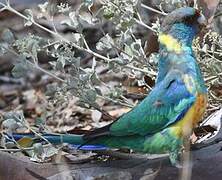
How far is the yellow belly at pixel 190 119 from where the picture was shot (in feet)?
7.78

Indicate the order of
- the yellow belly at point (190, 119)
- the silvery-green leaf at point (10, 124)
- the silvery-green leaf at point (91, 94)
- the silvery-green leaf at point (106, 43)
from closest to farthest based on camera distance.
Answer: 1. the yellow belly at point (190, 119)
2. the silvery-green leaf at point (10, 124)
3. the silvery-green leaf at point (91, 94)
4. the silvery-green leaf at point (106, 43)

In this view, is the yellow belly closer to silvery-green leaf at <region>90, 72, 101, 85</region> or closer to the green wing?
the green wing

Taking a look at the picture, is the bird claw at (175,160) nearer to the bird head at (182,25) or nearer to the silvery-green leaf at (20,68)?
the bird head at (182,25)

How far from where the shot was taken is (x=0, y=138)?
8.92ft

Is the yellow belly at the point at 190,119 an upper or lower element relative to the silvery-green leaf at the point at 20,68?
lower

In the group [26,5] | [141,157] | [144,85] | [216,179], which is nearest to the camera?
[216,179]

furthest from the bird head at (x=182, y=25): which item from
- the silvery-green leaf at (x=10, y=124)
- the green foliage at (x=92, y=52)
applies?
the silvery-green leaf at (x=10, y=124)

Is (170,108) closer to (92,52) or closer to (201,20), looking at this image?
(201,20)

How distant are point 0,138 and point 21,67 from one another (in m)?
0.26

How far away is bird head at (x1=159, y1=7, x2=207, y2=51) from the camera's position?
2438mm

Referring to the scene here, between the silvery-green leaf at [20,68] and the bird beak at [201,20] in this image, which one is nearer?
the bird beak at [201,20]

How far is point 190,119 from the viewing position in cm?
238

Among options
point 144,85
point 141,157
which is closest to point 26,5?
point 144,85

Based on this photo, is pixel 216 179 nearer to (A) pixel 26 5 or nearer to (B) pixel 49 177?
(B) pixel 49 177
